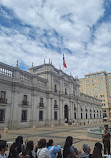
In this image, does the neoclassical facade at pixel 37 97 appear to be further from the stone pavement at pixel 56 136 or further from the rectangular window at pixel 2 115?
the stone pavement at pixel 56 136

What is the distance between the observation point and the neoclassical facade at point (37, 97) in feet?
72.5

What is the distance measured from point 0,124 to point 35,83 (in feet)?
34.7

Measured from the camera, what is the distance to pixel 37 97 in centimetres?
2858

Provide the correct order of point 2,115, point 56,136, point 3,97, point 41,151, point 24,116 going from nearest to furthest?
point 41,151, point 56,136, point 2,115, point 3,97, point 24,116

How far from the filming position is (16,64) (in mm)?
24797

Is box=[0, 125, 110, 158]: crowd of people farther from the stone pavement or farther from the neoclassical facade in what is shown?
the neoclassical facade

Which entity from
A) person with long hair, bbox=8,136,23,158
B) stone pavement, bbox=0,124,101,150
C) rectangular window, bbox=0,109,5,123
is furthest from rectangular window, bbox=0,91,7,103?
person with long hair, bbox=8,136,23,158

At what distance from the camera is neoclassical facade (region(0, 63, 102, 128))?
72.5ft

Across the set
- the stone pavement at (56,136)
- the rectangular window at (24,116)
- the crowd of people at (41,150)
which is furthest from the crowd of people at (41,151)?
the rectangular window at (24,116)

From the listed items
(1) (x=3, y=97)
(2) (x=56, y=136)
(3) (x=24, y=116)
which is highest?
(1) (x=3, y=97)

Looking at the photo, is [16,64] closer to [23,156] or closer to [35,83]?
[35,83]

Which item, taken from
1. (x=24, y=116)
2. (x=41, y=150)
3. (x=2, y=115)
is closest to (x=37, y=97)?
(x=24, y=116)

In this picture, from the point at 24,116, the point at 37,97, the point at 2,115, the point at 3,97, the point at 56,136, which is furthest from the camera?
the point at 37,97

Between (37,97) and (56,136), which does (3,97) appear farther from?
(56,136)
